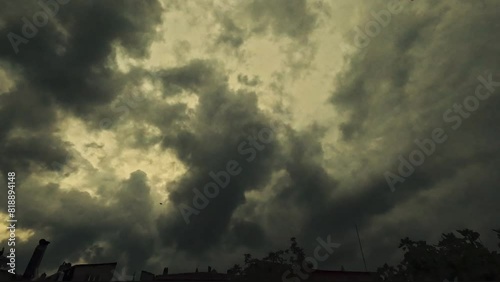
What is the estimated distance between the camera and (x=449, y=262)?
1881cm

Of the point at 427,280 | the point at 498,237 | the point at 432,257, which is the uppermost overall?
the point at 498,237

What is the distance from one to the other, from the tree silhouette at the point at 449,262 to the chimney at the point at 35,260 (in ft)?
107

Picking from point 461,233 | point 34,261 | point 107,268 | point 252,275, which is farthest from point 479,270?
point 34,261

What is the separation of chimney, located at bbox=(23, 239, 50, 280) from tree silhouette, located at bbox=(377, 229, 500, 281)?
32707mm

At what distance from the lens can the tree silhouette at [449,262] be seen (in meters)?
18.1

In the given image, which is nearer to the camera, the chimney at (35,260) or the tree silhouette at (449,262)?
the tree silhouette at (449,262)

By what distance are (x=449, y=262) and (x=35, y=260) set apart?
37235 mm

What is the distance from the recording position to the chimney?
29.0 metres

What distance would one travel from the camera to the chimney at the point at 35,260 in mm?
29039

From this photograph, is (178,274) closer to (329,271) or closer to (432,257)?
(329,271)

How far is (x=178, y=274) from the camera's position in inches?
1603

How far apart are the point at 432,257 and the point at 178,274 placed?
32.7m

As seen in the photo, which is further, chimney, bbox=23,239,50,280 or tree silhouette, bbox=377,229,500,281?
chimney, bbox=23,239,50,280

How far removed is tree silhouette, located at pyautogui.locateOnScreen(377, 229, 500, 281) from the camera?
59.2 feet
